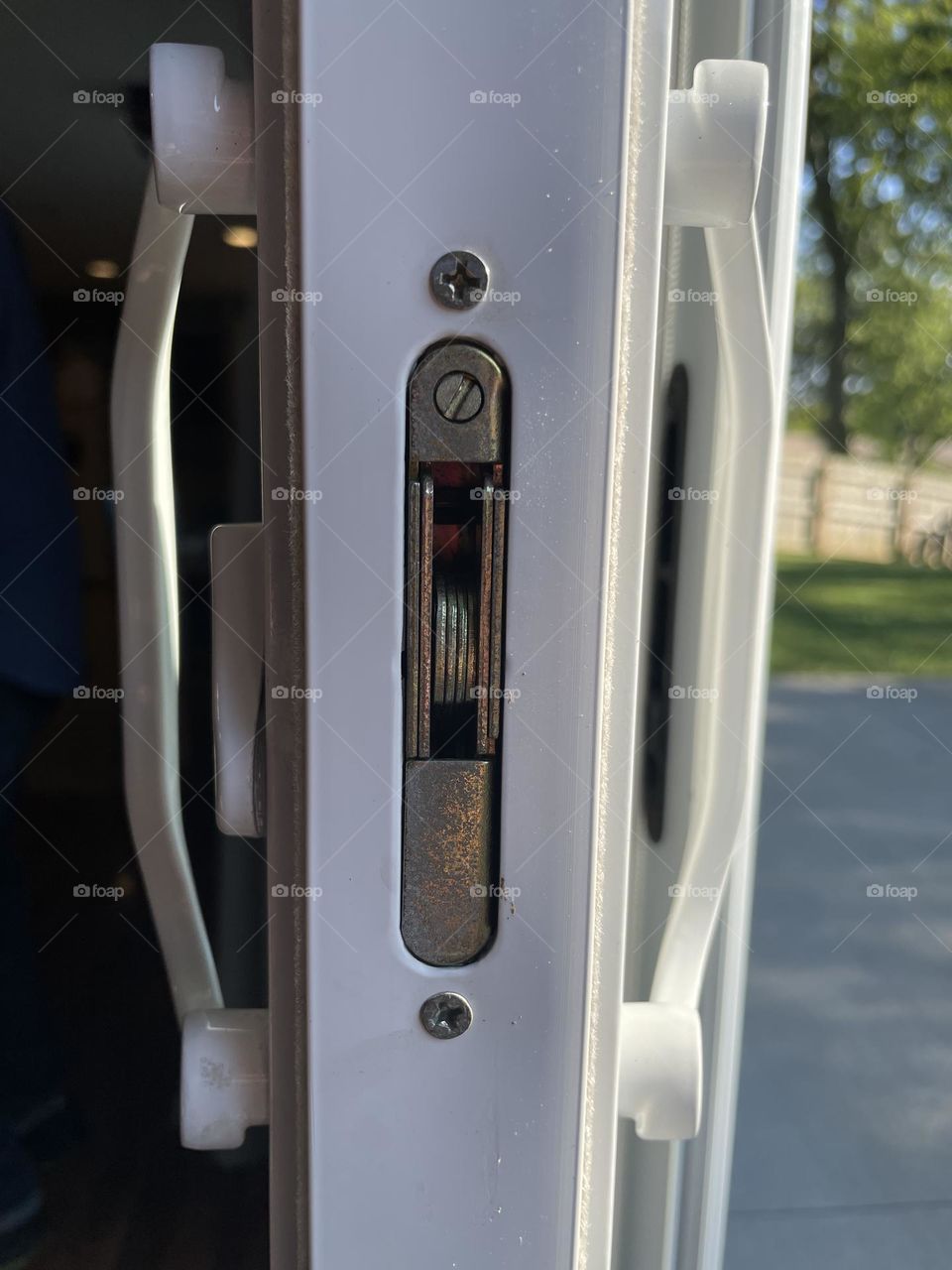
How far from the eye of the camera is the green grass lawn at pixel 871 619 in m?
5.82

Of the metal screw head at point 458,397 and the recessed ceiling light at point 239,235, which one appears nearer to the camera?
the metal screw head at point 458,397

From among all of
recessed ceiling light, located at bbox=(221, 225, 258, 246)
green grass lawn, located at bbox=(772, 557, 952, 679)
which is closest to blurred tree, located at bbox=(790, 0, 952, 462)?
green grass lawn, located at bbox=(772, 557, 952, 679)

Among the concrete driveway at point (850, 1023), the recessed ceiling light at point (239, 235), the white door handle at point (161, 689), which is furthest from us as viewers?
the concrete driveway at point (850, 1023)

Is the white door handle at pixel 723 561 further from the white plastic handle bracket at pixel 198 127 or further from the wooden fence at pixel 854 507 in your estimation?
the wooden fence at pixel 854 507

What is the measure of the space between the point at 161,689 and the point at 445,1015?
0.26m

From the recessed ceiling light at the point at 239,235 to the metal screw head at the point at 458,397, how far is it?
101 centimetres

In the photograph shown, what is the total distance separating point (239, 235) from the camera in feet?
4.60

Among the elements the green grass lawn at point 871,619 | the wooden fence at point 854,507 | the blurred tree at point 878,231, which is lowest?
the green grass lawn at point 871,619

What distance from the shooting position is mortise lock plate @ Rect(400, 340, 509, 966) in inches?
17.7

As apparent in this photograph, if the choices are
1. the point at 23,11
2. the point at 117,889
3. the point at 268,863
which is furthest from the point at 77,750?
the point at 268,863

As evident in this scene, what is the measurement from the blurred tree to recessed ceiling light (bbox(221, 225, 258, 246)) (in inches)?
55.8

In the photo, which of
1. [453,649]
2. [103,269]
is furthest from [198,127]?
[103,269]

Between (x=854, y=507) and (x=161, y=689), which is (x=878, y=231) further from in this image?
(x=161, y=689)

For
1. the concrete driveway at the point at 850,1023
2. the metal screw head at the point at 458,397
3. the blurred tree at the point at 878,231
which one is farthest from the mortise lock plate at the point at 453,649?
the blurred tree at the point at 878,231
